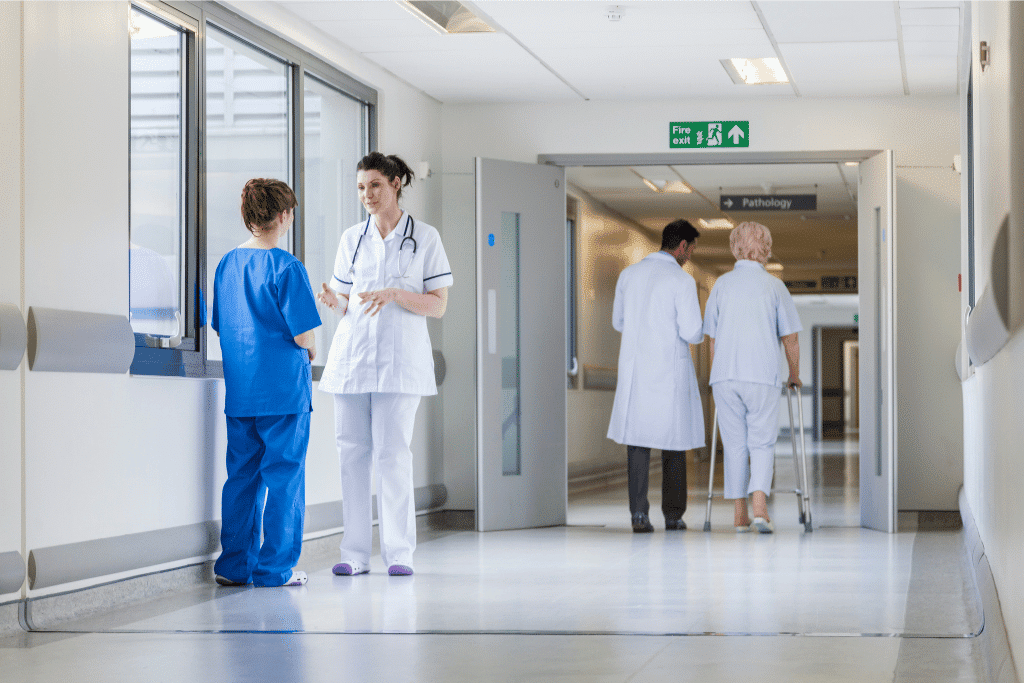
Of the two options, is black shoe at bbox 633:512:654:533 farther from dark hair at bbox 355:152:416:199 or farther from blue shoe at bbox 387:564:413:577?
dark hair at bbox 355:152:416:199

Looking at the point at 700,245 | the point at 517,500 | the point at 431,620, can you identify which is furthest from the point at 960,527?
the point at 700,245

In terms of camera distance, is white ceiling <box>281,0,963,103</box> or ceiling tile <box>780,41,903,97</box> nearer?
white ceiling <box>281,0,963,103</box>

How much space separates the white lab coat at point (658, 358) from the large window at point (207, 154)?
5.37 ft

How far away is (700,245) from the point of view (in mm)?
16797

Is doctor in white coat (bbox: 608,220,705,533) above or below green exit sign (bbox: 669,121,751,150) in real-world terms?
below

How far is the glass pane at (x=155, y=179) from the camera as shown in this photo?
185 inches

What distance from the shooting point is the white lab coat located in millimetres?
6957

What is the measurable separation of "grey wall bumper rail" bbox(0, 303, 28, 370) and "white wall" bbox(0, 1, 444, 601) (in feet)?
0.18

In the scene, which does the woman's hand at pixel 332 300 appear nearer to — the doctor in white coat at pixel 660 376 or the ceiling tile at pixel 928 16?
the doctor in white coat at pixel 660 376

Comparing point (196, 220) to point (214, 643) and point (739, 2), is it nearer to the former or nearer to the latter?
point (214, 643)

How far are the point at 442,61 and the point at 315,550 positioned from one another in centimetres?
267

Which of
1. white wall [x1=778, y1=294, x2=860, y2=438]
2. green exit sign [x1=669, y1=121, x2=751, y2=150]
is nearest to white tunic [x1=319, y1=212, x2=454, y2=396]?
green exit sign [x1=669, y1=121, x2=751, y2=150]

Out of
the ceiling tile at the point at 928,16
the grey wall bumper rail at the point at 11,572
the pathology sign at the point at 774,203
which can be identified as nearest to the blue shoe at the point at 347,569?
the grey wall bumper rail at the point at 11,572

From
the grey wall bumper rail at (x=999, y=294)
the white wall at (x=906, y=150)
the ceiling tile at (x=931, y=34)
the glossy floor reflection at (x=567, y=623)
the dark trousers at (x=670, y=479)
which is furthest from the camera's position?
the white wall at (x=906, y=150)
